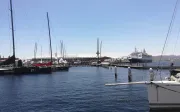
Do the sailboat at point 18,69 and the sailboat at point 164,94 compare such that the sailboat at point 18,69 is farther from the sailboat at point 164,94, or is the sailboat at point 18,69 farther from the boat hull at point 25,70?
the sailboat at point 164,94

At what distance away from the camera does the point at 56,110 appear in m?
28.8

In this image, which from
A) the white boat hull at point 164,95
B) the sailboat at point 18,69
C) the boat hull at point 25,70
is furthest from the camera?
the sailboat at point 18,69

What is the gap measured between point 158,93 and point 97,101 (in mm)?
9631

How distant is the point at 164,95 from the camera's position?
25.8 meters

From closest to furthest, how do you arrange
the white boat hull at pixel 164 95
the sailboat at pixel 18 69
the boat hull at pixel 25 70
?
the white boat hull at pixel 164 95 < the boat hull at pixel 25 70 < the sailboat at pixel 18 69

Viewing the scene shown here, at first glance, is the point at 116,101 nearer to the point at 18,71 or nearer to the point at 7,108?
the point at 7,108

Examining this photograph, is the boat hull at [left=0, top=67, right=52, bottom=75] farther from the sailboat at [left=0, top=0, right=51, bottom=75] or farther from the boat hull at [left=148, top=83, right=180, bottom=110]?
the boat hull at [left=148, top=83, right=180, bottom=110]

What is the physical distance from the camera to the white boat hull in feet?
83.4

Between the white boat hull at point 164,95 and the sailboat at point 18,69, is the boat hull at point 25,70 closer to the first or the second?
the sailboat at point 18,69

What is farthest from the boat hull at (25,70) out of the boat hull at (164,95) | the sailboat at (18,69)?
the boat hull at (164,95)

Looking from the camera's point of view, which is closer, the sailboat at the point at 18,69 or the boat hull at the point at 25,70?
the boat hull at the point at 25,70

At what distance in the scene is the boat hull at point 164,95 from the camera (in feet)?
83.5

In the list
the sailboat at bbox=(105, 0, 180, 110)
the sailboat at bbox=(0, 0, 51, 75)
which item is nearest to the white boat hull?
the sailboat at bbox=(105, 0, 180, 110)

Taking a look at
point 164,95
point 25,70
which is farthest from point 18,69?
point 164,95
